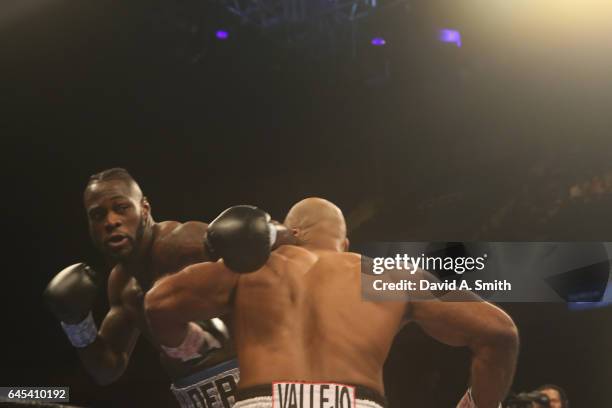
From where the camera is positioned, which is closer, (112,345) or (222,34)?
(112,345)

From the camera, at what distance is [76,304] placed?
8.59 feet

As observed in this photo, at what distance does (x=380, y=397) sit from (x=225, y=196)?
958mm

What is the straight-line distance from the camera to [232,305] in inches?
99.8

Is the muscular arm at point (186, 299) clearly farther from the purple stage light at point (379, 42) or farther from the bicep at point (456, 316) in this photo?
the purple stage light at point (379, 42)

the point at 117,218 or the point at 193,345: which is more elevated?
the point at 117,218

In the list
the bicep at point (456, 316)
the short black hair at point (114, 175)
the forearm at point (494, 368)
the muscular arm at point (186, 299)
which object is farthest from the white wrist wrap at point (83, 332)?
the forearm at point (494, 368)

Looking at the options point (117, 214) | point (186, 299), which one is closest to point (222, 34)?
point (117, 214)

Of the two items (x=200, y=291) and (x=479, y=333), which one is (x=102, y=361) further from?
(x=479, y=333)

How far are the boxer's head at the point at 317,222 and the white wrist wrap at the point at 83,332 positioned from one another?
33.7 inches

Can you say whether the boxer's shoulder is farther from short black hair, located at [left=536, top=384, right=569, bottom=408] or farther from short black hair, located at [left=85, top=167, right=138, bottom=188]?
short black hair, located at [left=536, top=384, right=569, bottom=408]

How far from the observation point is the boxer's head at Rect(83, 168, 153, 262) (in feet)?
8.75

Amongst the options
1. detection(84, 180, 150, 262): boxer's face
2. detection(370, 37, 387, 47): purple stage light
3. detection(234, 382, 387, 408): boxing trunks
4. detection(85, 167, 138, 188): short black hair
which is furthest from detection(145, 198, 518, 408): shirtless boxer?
detection(370, 37, 387, 47): purple stage light

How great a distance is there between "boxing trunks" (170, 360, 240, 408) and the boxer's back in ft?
0.23

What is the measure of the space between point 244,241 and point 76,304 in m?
0.71
